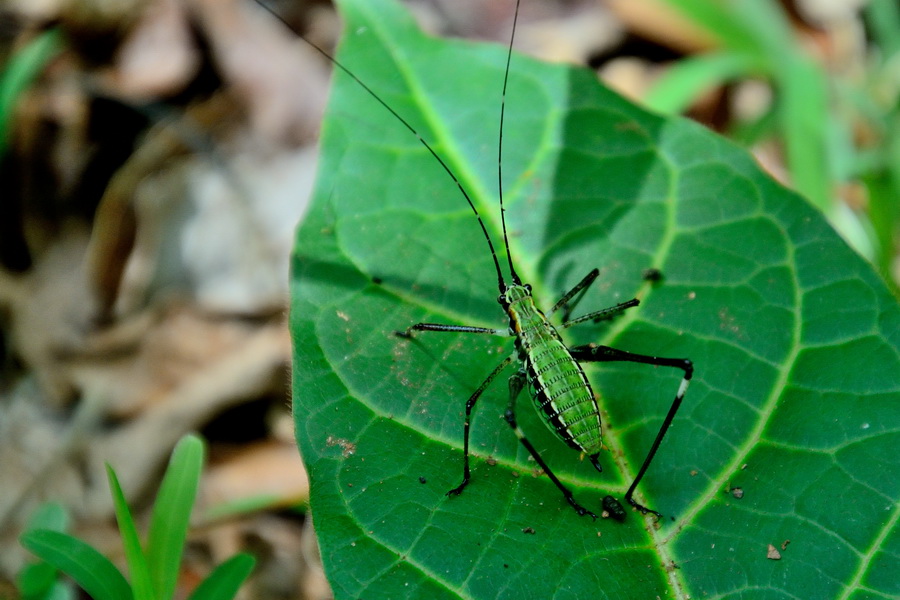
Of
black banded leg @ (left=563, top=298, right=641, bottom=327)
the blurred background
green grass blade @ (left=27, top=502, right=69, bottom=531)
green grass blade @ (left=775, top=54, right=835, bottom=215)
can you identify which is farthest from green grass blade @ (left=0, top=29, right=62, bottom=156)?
green grass blade @ (left=775, top=54, right=835, bottom=215)

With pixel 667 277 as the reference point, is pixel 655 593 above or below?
below

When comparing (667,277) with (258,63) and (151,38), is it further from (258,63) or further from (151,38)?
(151,38)

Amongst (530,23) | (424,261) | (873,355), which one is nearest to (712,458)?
(873,355)

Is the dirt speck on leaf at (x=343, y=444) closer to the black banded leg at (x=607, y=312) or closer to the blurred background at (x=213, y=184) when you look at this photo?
the black banded leg at (x=607, y=312)

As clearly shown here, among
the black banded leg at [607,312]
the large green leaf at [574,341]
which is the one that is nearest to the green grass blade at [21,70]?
the large green leaf at [574,341]

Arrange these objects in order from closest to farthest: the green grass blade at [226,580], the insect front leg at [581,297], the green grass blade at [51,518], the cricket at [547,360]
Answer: the cricket at [547,360], the green grass blade at [226,580], the insect front leg at [581,297], the green grass blade at [51,518]
